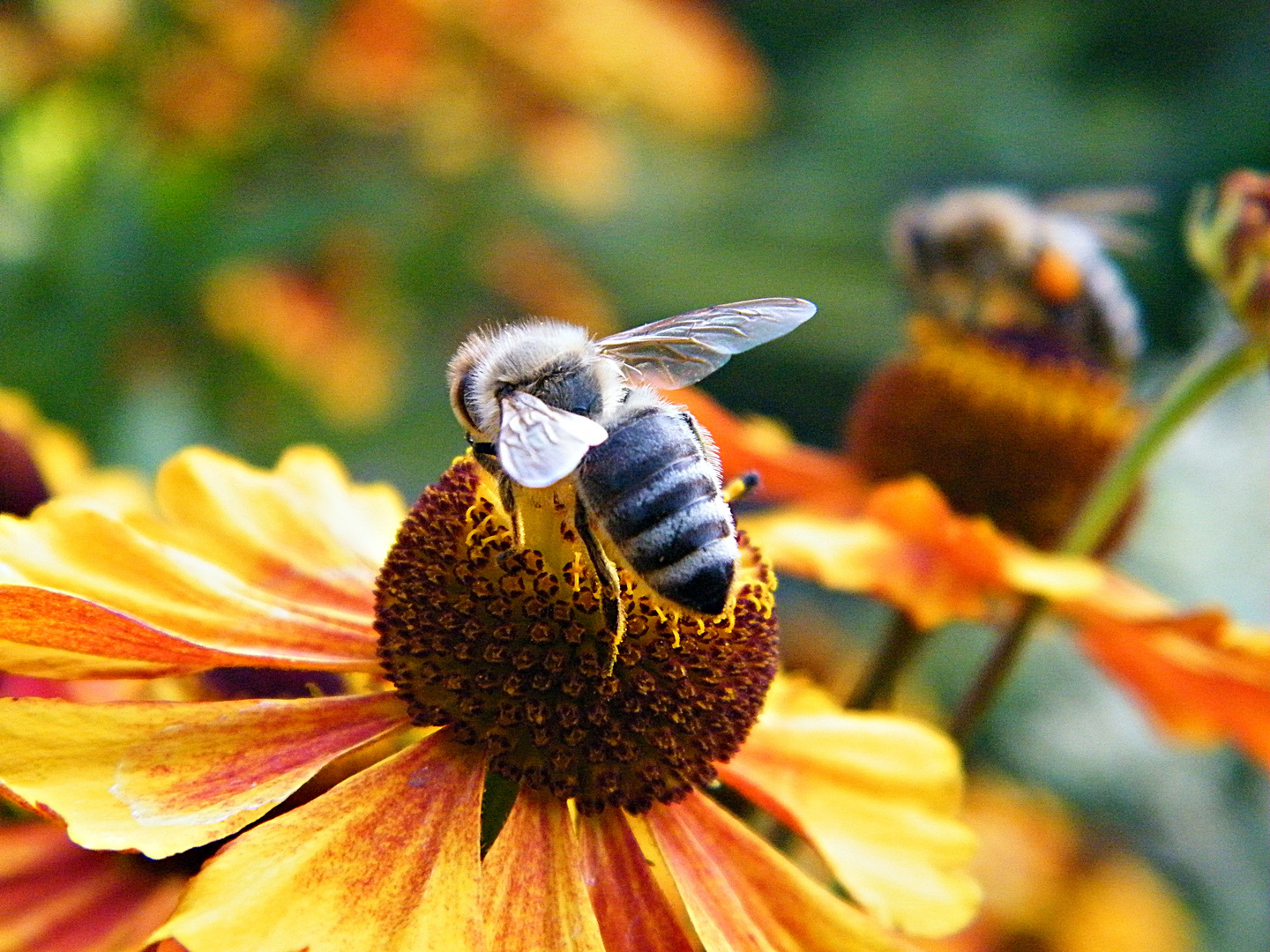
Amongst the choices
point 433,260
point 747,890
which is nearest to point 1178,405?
point 747,890

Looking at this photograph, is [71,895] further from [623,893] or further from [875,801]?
[875,801]

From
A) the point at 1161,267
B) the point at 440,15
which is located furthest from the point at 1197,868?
the point at 1161,267

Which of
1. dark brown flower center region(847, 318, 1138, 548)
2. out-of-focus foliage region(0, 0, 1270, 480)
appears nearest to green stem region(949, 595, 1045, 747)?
dark brown flower center region(847, 318, 1138, 548)

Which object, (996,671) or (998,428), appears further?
(998,428)

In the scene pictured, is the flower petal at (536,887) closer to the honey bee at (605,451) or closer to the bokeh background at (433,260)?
the honey bee at (605,451)

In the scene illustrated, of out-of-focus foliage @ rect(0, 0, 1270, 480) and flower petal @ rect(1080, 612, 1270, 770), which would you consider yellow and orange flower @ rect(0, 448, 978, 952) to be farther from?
out-of-focus foliage @ rect(0, 0, 1270, 480)

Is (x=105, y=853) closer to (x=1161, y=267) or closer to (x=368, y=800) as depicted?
(x=368, y=800)
